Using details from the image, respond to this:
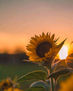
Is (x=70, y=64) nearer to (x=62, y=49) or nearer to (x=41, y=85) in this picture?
(x=62, y=49)

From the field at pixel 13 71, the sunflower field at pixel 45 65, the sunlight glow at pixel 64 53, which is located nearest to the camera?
the sunflower field at pixel 45 65

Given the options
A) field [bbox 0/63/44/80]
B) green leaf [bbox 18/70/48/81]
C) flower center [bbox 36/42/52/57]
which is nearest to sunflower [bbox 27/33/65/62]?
flower center [bbox 36/42/52/57]

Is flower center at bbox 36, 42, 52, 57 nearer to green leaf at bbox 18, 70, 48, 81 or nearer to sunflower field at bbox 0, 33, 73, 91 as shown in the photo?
sunflower field at bbox 0, 33, 73, 91

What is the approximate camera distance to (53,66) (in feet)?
5.73

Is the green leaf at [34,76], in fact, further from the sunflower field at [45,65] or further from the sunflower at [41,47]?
the sunflower at [41,47]

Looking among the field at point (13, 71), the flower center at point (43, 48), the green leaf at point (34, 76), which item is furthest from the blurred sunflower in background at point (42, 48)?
the field at point (13, 71)

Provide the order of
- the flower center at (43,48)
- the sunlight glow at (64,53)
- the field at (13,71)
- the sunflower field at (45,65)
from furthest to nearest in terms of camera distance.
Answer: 1. the field at (13,71)
2. the flower center at (43,48)
3. the sunlight glow at (64,53)
4. the sunflower field at (45,65)

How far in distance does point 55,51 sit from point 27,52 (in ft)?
1.30

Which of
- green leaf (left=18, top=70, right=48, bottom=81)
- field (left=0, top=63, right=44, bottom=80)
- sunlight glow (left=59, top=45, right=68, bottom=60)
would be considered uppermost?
field (left=0, top=63, right=44, bottom=80)

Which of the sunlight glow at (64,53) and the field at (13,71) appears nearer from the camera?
the sunlight glow at (64,53)

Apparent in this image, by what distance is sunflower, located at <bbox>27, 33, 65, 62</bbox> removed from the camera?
5.93ft

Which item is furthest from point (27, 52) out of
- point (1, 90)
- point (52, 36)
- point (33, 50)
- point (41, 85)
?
point (41, 85)

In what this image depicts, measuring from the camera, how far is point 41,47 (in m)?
2.05

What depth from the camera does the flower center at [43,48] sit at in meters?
1.91
